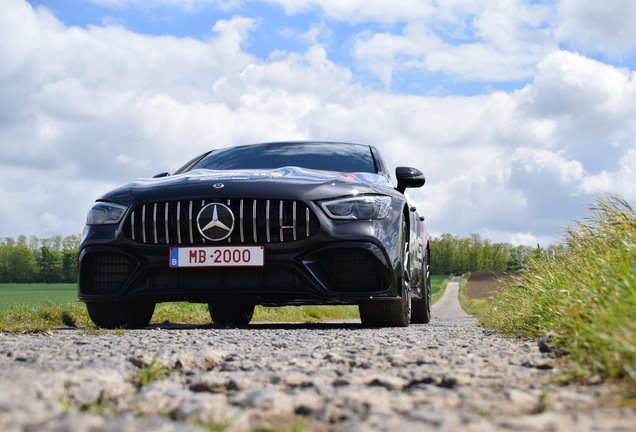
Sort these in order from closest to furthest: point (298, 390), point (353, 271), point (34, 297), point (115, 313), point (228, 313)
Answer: point (298, 390) < point (353, 271) < point (115, 313) < point (228, 313) < point (34, 297)

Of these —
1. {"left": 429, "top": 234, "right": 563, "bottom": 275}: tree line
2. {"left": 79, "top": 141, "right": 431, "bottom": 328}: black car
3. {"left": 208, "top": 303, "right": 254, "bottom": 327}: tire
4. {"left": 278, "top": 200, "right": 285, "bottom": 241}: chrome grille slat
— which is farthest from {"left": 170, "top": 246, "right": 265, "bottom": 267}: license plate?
{"left": 429, "top": 234, "right": 563, "bottom": 275}: tree line

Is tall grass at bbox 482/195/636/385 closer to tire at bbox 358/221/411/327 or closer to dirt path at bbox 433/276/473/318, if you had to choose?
tire at bbox 358/221/411/327

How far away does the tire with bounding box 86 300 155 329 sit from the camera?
6227mm

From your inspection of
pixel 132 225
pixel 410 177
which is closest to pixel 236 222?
pixel 132 225

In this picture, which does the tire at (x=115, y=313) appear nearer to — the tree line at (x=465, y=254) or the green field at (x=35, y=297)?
the green field at (x=35, y=297)

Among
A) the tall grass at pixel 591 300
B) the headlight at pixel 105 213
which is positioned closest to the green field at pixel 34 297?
the headlight at pixel 105 213

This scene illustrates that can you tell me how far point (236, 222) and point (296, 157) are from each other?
1.57 meters

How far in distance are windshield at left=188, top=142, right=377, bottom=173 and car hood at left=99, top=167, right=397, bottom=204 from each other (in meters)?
0.66

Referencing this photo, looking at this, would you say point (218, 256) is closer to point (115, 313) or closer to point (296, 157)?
point (115, 313)

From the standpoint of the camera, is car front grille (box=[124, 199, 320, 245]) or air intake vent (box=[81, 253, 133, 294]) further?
air intake vent (box=[81, 253, 133, 294])

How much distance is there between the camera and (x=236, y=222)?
5.71 metres

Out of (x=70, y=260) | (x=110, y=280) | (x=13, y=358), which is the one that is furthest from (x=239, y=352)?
(x=70, y=260)

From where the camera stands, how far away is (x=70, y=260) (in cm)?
6525

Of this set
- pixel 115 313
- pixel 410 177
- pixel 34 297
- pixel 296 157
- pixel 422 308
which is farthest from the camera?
Result: pixel 34 297
